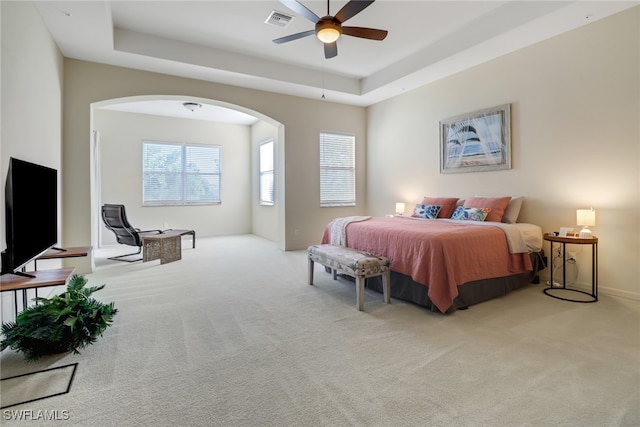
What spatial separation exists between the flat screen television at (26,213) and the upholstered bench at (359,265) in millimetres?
2534

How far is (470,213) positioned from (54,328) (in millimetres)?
4454

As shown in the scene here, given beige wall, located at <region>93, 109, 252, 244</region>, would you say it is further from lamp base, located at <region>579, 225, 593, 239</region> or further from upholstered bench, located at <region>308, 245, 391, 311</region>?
lamp base, located at <region>579, 225, 593, 239</region>

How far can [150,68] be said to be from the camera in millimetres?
4715

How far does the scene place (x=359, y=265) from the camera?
3.04 m

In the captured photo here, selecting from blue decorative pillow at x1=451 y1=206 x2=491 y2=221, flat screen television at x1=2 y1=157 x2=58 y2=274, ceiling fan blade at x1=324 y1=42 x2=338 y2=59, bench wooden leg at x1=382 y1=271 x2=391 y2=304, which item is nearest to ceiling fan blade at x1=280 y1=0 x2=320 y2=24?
ceiling fan blade at x1=324 y1=42 x2=338 y2=59

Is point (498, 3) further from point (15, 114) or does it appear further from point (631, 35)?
point (15, 114)

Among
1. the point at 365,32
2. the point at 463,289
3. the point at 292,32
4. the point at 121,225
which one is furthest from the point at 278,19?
the point at 121,225

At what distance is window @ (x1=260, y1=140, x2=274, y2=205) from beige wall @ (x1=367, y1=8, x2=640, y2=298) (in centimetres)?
401

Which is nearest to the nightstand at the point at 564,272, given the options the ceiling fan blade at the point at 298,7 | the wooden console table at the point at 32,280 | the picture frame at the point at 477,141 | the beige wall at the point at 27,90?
the picture frame at the point at 477,141

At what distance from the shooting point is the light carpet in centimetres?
163

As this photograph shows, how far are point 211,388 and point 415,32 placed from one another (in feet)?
15.1

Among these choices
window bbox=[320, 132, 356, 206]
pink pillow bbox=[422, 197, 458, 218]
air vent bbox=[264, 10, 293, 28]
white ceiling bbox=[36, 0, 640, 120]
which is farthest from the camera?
window bbox=[320, 132, 356, 206]

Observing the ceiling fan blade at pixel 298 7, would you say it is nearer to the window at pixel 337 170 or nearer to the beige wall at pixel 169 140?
the window at pixel 337 170

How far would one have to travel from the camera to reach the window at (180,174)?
748cm
